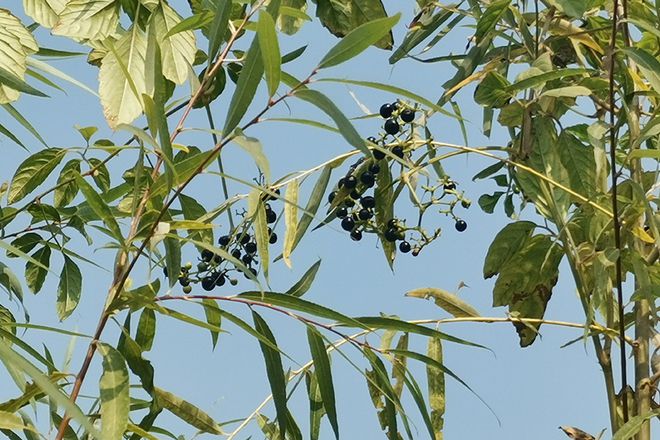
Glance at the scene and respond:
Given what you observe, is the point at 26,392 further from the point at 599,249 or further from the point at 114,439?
the point at 599,249

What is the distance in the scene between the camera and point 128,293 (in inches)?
34.6

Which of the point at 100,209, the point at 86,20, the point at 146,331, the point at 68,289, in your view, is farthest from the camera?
the point at 68,289

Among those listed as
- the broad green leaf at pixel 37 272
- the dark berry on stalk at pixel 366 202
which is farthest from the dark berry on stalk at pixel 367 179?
the broad green leaf at pixel 37 272

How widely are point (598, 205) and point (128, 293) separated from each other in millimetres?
572

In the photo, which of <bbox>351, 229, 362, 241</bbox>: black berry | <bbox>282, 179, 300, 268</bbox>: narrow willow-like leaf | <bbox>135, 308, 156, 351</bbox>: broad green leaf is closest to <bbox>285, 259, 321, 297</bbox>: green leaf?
<bbox>282, 179, 300, 268</bbox>: narrow willow-like leaf

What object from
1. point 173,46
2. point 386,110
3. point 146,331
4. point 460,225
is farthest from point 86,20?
point 460,225

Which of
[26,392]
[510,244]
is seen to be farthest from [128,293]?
[510,244]

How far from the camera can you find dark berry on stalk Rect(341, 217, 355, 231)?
1313mm

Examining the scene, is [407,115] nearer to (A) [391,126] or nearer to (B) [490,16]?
(A) [391,126]

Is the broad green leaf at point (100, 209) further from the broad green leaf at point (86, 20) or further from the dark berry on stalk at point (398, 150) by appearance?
the dark berry on stalk at point (398, 150)

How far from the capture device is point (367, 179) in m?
1.29

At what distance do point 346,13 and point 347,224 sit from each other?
10.1 inches

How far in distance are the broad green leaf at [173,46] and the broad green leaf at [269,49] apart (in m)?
0.22

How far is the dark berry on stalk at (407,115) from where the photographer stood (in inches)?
51.3
